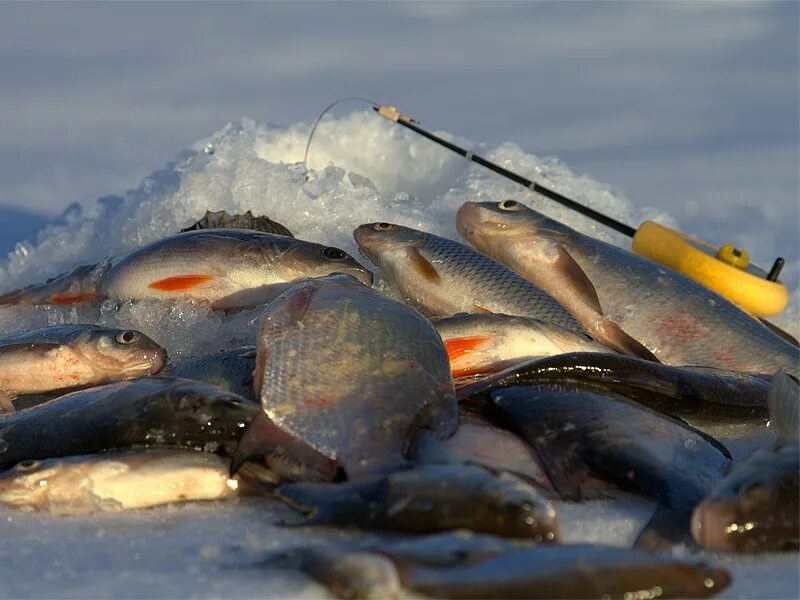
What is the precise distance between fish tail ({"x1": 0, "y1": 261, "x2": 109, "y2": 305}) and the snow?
0.05 meters

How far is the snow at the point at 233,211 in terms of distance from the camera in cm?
281

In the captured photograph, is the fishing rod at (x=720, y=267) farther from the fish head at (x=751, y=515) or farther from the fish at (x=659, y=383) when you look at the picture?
the fish head at (x=751, y=515)

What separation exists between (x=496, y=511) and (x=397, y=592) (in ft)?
1.19

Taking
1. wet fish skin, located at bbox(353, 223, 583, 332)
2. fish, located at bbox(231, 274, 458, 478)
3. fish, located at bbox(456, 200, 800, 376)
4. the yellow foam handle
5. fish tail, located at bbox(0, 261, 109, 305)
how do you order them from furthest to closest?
1. the yellow foam handle
2. fish tail, located at bbox(0, 261, 109, 305)
3. fish, located at bbox(456, 200, 800, 376)
4. wet fish skin, located at bbox(353, 223, 583, 332)
5. fish, located at bbox(231, 274, 458, 478)

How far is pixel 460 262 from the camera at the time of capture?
528 centimetres

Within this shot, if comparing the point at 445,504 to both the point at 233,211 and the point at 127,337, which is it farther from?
the point at 233,211

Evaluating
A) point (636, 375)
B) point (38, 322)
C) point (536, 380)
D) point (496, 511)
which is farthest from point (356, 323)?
point (38, 322)

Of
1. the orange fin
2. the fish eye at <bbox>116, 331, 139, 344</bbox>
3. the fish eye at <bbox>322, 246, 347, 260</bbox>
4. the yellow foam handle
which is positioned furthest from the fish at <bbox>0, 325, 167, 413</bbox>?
the yellow foam handle

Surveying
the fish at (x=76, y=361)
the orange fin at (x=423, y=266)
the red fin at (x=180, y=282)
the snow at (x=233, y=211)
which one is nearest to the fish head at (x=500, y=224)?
the snow at (x=233, y=211)

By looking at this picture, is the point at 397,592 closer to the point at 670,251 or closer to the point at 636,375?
the point at 636,375

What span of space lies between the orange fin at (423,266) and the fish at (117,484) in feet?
6.27

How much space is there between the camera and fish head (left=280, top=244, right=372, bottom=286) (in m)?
5.28

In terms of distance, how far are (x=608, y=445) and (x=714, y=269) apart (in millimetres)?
2726

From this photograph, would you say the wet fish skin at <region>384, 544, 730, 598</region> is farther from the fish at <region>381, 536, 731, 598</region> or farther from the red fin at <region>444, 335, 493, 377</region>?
the red fin at <region>444, 335, 493, 377</region>
